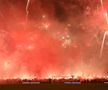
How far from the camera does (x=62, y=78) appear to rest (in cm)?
14512

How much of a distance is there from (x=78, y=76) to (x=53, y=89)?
1450 inches

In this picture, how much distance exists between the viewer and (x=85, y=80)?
5689 inches

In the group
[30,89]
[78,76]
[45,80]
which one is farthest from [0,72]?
[30,89]

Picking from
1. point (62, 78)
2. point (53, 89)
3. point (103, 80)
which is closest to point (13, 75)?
point (62, 78)

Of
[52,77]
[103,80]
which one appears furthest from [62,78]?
[103,80]

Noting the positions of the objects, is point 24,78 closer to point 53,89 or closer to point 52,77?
point 52,77

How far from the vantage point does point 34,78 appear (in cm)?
14475

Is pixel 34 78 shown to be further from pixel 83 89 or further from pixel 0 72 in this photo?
pixel 83 89

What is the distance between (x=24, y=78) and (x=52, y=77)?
8.70m

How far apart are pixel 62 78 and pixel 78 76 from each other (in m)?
4.67

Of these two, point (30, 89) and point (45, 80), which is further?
point (45, 80)

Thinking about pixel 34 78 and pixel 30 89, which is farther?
pixel 34 78

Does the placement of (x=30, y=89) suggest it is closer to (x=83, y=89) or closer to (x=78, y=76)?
(x=83, y=89)

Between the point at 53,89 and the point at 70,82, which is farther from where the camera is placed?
the point at 70,82
